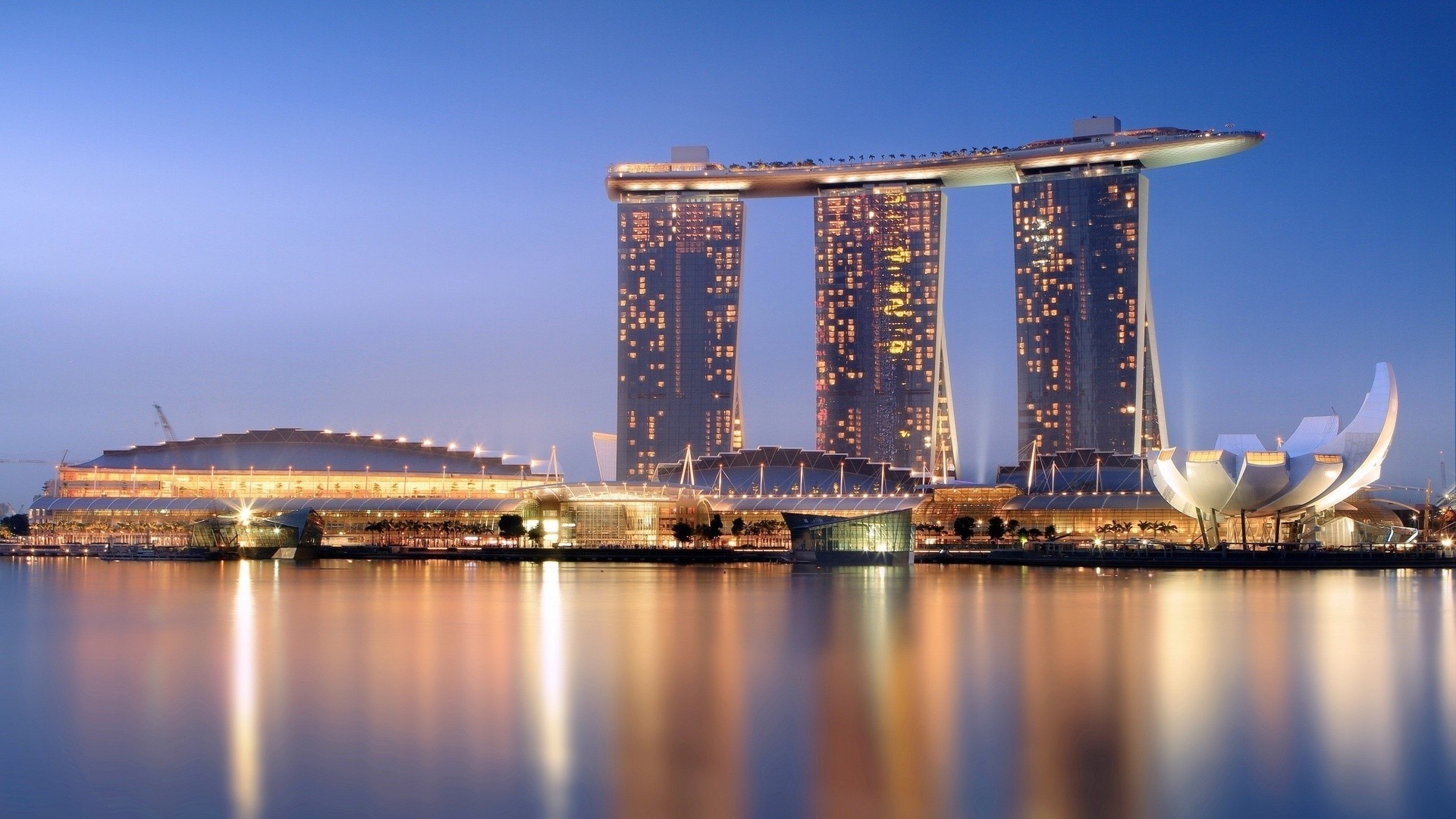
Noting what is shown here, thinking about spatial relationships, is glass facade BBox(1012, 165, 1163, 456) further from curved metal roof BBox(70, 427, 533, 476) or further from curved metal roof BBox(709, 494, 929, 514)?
curved metal roof BBox(70, 427, 533, 476)

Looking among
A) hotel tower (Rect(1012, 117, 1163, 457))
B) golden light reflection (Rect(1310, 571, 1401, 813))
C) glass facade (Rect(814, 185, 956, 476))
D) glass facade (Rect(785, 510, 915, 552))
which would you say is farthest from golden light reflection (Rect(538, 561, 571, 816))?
hotel tower (Rect(1012, 117, 1163, 457))

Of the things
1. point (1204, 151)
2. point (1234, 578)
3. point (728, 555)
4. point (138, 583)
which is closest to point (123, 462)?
point (728, 555)

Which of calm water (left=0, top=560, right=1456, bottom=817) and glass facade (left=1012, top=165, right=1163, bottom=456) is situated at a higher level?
glass facade (left=1012, top=165, right=1163, bottom=456)

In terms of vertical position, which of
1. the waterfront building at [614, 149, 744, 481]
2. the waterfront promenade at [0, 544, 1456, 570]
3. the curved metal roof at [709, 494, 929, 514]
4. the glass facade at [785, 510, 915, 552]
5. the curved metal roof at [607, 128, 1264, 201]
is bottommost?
the waterfront promenade at [0, 544, 1456, 570]

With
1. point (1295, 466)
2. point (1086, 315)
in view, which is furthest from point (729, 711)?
point (1086, 315)

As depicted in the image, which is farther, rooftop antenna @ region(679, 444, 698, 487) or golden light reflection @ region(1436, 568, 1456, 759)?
rooftop antenna @ region(679, 444, 698, 487)

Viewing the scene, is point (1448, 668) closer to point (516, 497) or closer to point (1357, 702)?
point (1357, 702)
